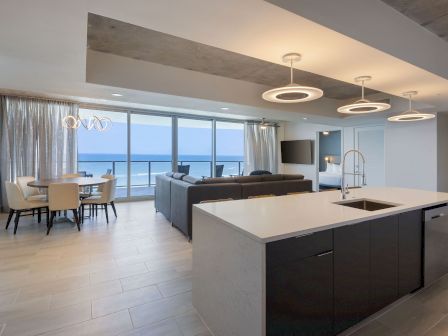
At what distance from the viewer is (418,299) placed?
6.85 ft

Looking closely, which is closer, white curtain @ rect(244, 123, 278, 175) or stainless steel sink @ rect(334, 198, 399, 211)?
stainless steel sink @ rect(334, 198, 399, 211)

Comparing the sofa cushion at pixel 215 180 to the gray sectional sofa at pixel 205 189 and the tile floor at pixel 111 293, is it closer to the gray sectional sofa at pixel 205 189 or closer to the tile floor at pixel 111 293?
the gray sectional sofa at pixel 205 189

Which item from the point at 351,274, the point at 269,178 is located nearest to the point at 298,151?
the point at 269,178

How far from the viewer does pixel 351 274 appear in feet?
5.32

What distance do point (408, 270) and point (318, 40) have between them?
2095mm

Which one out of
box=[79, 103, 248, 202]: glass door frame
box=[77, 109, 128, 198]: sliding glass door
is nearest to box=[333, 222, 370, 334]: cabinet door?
box=[77, 109, 128, 198]: sliding glass door

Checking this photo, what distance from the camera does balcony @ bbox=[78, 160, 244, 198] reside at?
6.83 meters

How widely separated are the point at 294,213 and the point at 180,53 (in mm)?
2681

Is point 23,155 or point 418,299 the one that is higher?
Result: point 23,155

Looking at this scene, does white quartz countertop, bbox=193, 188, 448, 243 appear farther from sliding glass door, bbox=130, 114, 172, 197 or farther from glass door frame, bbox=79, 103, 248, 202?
glass door frame, bbox=79, 103, 248, 202

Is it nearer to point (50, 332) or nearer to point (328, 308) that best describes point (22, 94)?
point (50, 332)

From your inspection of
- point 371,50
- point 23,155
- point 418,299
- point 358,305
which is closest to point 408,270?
point 418,299

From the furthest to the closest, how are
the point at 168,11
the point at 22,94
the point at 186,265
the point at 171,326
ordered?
the point at 22,94
the point at 186,265
the point at 171,326
the point at 168,11

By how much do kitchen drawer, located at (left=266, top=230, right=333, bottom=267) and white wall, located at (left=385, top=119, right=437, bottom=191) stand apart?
5.30 meters
